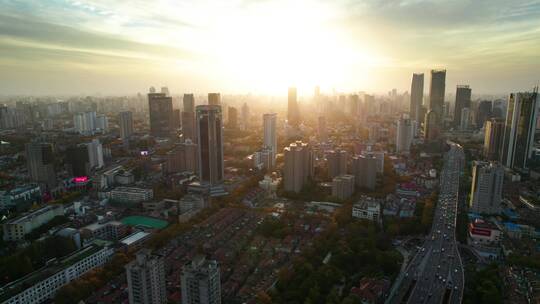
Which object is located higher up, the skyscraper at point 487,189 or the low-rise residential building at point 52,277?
the skyscraper at point 487,189

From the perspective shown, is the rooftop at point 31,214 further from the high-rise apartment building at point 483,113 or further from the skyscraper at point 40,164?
the high-rise apartment building at point 483,113

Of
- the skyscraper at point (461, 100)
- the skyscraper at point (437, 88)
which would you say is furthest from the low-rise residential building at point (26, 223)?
the skyscraper at point (461, 100)

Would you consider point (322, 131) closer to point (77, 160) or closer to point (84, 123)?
point (77, 160)

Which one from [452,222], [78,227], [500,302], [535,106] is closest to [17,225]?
[78,227]

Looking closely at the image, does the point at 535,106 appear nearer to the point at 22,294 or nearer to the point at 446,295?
the point at 446,295

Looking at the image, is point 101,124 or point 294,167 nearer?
point 294,167

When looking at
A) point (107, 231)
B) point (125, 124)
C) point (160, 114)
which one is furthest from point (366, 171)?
point (125, 124)
